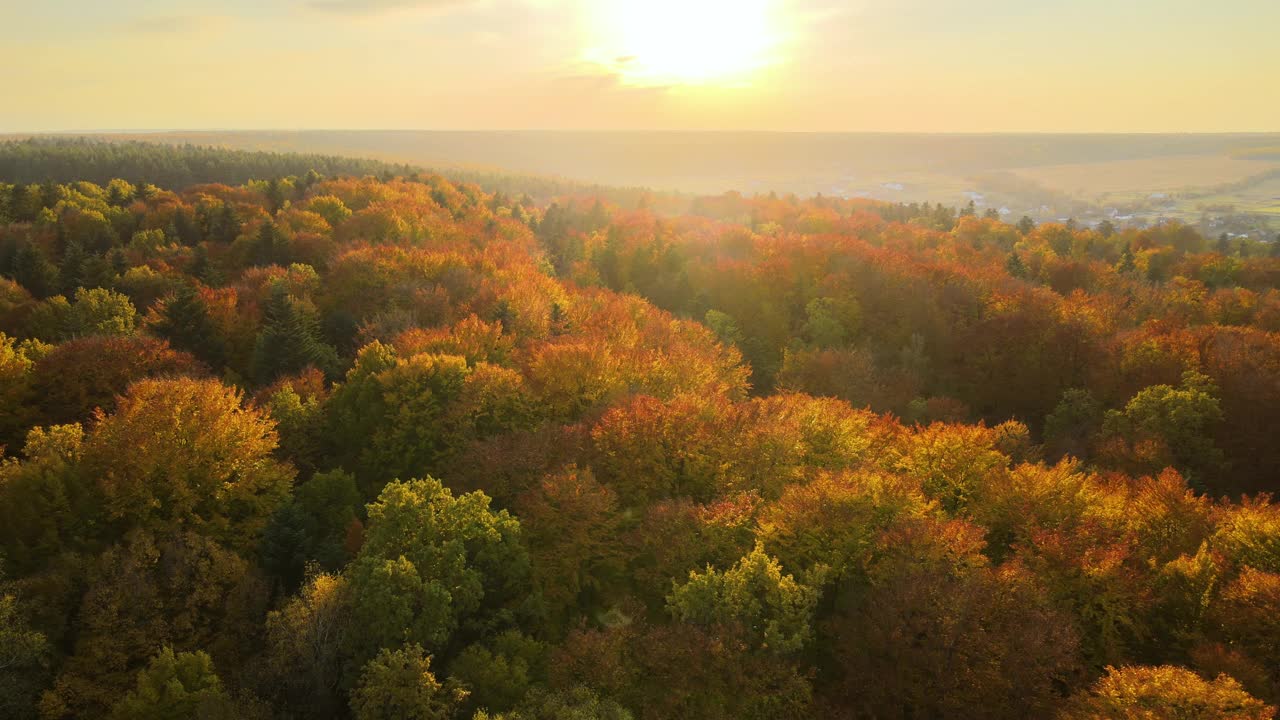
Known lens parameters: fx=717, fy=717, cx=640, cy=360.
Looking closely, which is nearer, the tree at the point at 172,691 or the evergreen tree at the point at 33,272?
the tree at the point at 172,691

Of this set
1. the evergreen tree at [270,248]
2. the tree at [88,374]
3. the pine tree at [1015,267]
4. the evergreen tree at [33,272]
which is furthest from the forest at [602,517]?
the pine tree at [1015,267]

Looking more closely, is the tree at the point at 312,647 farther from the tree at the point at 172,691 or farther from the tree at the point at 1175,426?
the tree at the point at 1175,426

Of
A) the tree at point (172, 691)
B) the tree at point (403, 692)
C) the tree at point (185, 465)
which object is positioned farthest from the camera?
the tree at point (185, 465)

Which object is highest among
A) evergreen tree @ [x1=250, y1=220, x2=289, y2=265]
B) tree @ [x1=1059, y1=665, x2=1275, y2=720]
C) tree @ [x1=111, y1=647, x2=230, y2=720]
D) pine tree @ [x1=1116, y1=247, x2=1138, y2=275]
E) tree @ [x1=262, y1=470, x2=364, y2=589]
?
evergreen tree @ [x1=250, y1=220, x2=289, y2=265]

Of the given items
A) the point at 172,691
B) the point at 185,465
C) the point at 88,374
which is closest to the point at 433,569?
the point at 172,691

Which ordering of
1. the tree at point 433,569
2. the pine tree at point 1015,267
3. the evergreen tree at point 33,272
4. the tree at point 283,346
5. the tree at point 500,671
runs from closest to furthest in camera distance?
1. the tree at point 500,671
2. the tree at point 433,569
3. the tree at point 283,346
4. the evergreen tree at point 33,272
5. the pine tree at point 1015,267

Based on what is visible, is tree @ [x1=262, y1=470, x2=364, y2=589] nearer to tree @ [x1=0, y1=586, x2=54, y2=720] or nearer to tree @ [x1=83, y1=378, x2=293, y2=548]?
tree @ [x1=83, y1=378, x2=293, y2=548]

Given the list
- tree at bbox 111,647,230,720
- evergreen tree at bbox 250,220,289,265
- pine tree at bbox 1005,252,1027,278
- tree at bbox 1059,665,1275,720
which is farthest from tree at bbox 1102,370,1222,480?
evergreen tree at bbox 250,220,289,265

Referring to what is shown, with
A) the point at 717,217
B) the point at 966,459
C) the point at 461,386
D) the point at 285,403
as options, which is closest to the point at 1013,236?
the point at 717,217
